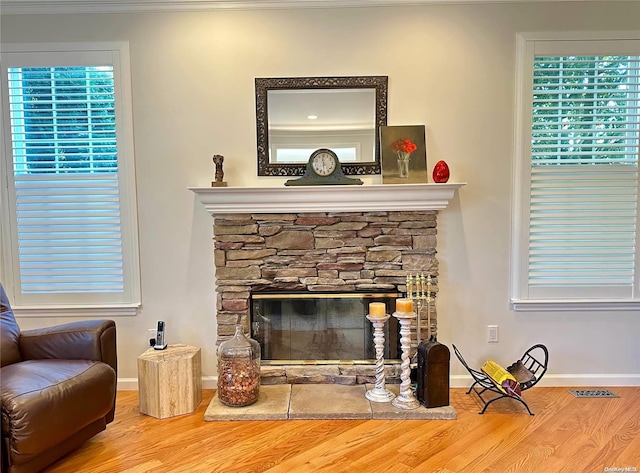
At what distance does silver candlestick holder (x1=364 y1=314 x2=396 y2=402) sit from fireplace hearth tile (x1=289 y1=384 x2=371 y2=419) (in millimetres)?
75

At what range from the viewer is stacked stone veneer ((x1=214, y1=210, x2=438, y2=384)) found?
9.42 ft

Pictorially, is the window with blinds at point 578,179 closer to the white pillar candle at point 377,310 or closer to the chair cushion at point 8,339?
the white pillar candle at point 377,310

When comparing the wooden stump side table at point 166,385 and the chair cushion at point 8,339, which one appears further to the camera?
the wooden stump side table at point 166,385

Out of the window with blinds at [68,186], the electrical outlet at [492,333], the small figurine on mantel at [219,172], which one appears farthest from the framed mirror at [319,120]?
the electrical outlet at [492,333]

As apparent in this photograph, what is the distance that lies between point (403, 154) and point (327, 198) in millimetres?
590

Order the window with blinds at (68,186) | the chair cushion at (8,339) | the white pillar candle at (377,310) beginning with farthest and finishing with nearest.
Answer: the window with blinds at (68,186), the white pillar candle at (377,310), the chair cushion at (8,339)

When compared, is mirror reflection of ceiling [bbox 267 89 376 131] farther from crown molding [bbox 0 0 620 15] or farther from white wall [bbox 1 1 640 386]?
crown molding [bbox 0 0 620 15]

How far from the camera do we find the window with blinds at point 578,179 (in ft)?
9.31

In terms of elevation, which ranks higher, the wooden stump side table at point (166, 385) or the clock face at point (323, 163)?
the clock face at point (323, 163)

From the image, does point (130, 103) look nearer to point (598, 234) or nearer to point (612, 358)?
point (598, 234)

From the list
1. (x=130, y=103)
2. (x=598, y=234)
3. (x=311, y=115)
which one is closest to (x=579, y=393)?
(x=598, y=234)

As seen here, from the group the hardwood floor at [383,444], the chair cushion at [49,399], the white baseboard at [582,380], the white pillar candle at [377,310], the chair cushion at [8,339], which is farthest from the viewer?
the white baseboard at [582,380]

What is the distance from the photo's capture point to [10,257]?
293cm

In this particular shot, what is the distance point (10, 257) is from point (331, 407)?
2.39 m
